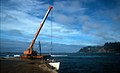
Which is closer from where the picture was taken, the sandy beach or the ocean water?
the sandy beach

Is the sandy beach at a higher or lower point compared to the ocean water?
higher

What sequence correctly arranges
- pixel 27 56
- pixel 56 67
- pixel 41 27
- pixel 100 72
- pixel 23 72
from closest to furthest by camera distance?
pixel 23 72 → pixel 56 67 → pixel 100 72 → pixel 27 56 → pixel 41 27

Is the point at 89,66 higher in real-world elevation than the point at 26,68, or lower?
lower

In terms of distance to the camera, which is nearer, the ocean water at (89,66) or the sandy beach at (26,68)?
the sandy beach at (26,68)

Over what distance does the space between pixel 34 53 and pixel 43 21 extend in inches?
546

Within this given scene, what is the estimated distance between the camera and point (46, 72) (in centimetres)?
2591

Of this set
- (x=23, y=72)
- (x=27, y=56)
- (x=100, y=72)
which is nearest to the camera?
(x=23, y=72)

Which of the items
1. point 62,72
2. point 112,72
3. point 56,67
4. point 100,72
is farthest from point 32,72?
point 112,72

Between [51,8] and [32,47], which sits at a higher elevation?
[51,8]

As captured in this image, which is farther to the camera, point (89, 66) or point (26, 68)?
point (89, 66)

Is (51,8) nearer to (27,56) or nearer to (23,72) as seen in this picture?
(27,56)

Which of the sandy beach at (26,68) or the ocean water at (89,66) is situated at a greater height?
the sandy beach at (26,68)

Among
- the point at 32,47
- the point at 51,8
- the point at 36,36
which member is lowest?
the point at 32,47

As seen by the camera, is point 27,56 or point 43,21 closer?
point 27,56
